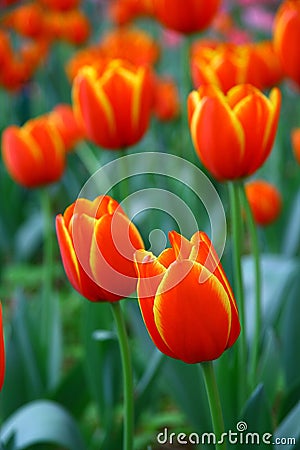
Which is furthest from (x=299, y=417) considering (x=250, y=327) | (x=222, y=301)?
(x=250, y=327)

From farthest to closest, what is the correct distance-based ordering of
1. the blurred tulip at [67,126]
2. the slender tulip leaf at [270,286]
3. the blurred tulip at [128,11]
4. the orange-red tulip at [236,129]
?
the blurred tulip at [128,11] → the blurred tulip at [67,126] → the slender tulip leaf at [270,286] → the orange-red tulip at [236,129]

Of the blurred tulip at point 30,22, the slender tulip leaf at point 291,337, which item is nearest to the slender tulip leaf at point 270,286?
the slender tulip leaf at point 291,337

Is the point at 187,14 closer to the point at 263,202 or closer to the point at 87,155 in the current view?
the point at 263,202

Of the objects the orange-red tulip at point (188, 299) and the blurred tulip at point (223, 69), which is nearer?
the orange-red tulip at point (188, 299)

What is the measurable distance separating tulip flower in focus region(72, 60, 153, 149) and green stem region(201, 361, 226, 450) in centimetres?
56

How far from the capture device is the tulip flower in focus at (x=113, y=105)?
A: 3.77ft

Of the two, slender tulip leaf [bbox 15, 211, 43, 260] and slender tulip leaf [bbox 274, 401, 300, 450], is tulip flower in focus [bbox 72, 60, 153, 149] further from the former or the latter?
slender tulip leaf [bbox 15, 211, 43, 260]

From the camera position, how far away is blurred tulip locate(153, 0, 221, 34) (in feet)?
4.64

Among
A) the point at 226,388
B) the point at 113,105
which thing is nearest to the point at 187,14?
the point at 113,105

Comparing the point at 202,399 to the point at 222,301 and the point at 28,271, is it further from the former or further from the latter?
the point at 28,271

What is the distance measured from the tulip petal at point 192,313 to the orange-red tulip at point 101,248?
0.30 feet

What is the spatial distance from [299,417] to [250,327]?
503mm

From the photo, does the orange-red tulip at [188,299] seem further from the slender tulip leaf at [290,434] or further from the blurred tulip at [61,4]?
the blurred tulip at [61,4]

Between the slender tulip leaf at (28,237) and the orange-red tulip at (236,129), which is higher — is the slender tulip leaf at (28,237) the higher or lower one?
the lower one
